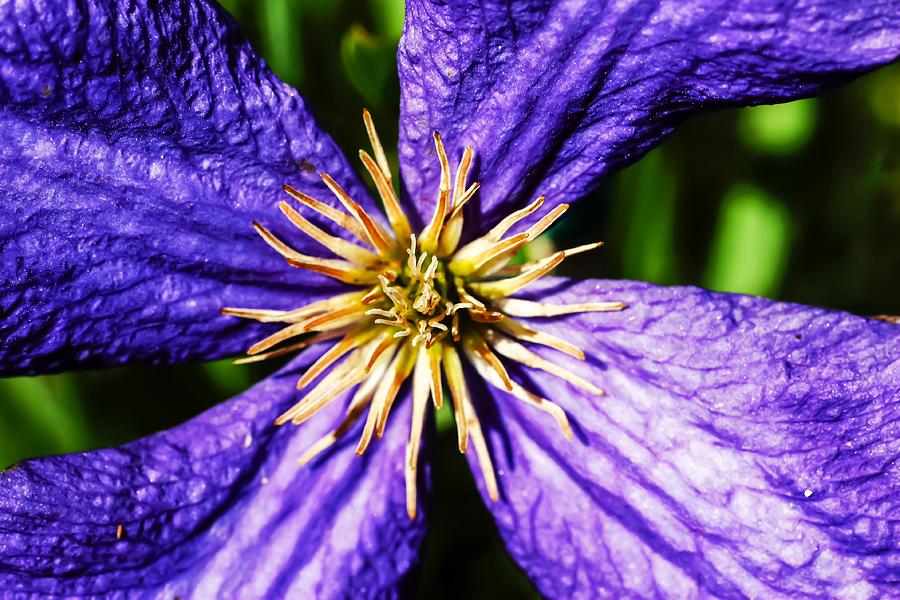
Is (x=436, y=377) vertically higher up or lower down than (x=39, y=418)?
lower down

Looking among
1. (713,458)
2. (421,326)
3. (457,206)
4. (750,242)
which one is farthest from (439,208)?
(750,242)

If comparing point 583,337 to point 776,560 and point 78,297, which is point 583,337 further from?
point 78,297

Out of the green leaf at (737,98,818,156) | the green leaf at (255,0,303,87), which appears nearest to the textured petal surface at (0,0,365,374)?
the green leaf at (255,0,303,87)

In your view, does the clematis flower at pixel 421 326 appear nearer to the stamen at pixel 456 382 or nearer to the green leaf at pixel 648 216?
the stamen at pixel 456 382

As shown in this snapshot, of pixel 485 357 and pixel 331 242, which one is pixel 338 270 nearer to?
pixel 331 242

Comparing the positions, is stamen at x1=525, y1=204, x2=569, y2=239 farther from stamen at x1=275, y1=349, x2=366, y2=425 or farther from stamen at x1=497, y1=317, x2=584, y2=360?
stamen at x1=275, y1=349, x2=366, y2=425

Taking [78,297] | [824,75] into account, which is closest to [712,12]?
[824,75]
